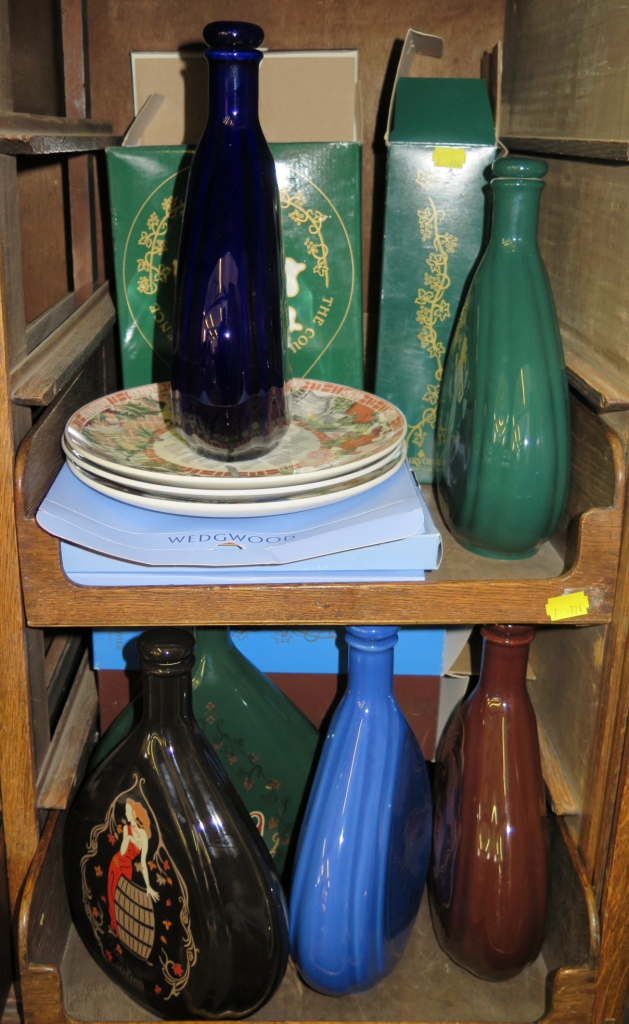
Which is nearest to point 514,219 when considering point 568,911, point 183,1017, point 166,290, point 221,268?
point 221,268

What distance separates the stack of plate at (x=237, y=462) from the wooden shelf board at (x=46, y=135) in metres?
0.19

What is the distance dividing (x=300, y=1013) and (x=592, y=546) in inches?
18.4

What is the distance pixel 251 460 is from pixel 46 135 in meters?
0.27

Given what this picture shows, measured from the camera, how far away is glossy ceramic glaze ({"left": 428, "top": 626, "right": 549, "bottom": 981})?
29.6 inches

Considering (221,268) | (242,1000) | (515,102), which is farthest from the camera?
(515,102)

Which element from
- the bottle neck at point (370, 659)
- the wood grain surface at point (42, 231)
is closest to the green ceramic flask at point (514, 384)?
the bottle neck at point (370, 659)

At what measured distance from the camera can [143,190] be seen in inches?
30.9

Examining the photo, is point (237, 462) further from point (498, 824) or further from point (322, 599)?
point (498, 824)

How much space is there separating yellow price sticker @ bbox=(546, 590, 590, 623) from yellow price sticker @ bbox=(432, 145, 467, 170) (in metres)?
0.36

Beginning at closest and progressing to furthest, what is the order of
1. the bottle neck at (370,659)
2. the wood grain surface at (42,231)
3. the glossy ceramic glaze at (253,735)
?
the bottle neck at (370,659), the glossy ceramic glaze at (253,735), the wood grain surface at (42,231)

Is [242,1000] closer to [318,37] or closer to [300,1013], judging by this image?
[300,1013]

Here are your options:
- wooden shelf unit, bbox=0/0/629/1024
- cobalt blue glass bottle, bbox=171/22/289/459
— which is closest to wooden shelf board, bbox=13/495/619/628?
wooden shelf unit, bbox=0/0/629/1024

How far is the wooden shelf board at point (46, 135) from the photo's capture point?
59 cm

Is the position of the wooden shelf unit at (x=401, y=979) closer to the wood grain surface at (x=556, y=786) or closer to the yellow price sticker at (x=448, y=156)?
the wood grain surface at (x=556, y=786)
